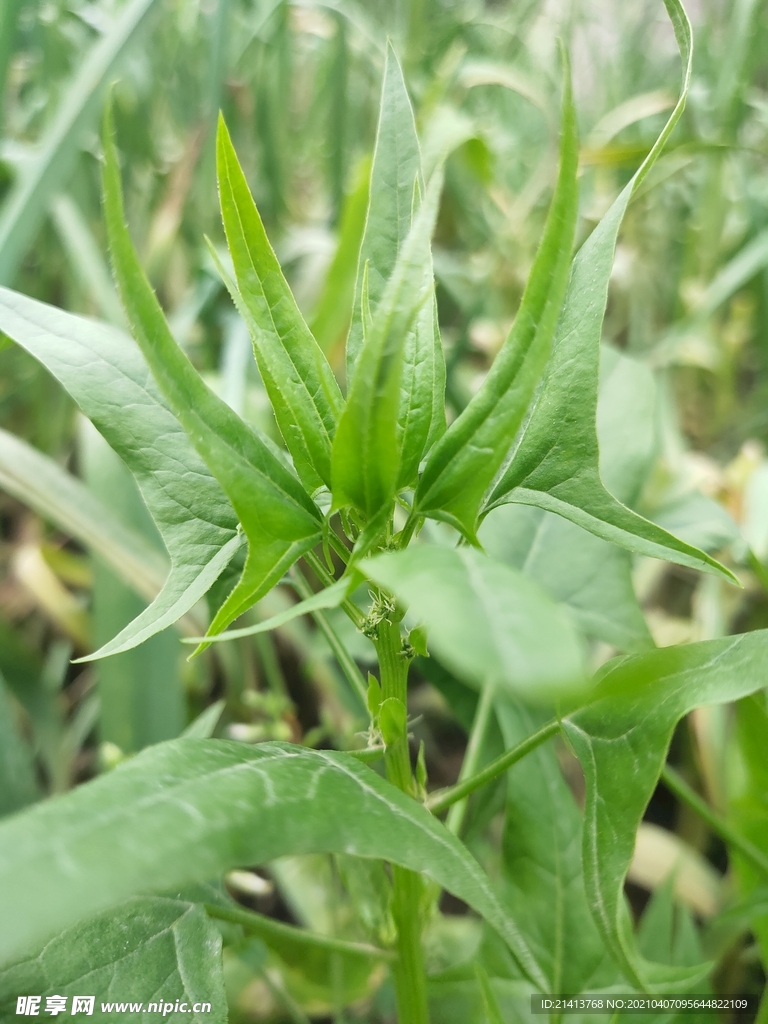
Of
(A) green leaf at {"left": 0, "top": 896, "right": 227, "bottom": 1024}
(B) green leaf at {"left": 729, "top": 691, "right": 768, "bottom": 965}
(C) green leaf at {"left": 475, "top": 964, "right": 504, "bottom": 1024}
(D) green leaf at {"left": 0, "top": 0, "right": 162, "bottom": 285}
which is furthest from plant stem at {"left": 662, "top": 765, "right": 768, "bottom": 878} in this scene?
(D) green leaf at {"left": 0, "top": 0, "right": 162, "bottom": 285}

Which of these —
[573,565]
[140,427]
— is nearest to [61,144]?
[140,427]

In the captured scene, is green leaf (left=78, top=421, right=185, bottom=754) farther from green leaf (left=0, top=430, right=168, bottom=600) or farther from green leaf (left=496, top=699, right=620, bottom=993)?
green leaf (left=496, top=699, right=620, bottom=993)

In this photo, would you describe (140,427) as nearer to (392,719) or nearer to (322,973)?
(392,719)

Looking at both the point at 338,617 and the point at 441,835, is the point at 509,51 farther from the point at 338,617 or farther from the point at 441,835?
the point at 441,835

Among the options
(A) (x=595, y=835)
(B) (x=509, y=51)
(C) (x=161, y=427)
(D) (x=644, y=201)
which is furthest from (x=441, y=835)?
(B) (x=509, y=51)

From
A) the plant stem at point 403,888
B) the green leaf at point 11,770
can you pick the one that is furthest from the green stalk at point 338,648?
the green leaf at point 11,770

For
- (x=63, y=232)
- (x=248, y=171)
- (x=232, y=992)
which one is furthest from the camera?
(x=248, y=171)

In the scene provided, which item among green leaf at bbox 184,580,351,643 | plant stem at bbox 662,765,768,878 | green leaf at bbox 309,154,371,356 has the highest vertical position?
green leaf at bbox 309,154,371,356
